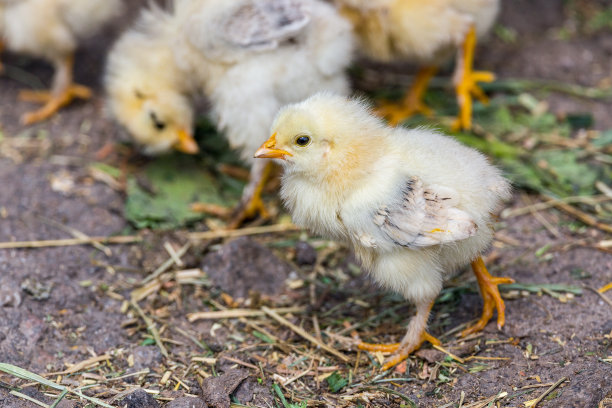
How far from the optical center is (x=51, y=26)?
4715mm

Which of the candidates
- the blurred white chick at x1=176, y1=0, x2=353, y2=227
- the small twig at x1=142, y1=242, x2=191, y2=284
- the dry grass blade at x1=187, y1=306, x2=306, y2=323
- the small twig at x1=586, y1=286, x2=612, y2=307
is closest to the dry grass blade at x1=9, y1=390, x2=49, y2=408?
the dry grass blade at x1=187, y1=306, x2=306, y2=323

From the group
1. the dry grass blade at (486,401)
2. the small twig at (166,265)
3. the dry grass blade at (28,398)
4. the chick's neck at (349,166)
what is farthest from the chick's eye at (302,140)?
the dry grass blade at (28,398)

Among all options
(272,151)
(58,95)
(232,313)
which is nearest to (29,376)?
(232,313)

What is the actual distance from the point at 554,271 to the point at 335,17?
1.89m

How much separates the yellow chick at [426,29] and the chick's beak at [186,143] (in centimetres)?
128

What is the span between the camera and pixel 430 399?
286cm

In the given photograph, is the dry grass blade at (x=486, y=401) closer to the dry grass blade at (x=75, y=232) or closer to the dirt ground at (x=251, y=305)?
the dirt ground at (x=251, y=305)

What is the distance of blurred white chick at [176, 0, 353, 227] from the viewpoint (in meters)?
3.78

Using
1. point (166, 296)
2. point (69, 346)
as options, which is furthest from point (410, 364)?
point (69, 346)

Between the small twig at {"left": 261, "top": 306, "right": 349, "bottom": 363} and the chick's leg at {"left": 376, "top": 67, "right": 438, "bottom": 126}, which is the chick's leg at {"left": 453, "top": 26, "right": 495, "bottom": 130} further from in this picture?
the small twig at {"left": 261, "top": 306, "right": 349, "bottom": 363}

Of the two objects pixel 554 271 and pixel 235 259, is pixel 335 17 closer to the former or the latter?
pixel 235 259

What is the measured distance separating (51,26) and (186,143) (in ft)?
4.63

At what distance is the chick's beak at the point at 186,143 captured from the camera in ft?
13.9

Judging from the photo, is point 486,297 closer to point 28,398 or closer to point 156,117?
point 28,398
